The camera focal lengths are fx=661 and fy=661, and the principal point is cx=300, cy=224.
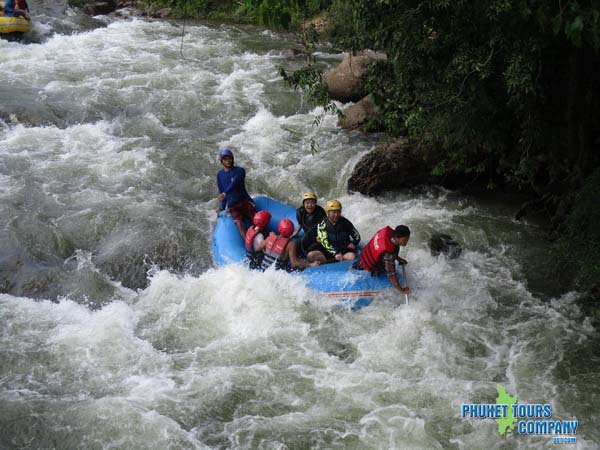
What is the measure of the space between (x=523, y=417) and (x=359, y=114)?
702 centimetres

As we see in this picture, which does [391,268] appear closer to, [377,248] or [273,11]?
[377,248]

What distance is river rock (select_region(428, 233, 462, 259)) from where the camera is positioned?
329 inches

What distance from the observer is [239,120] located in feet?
41.4

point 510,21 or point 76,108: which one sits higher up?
point 510,21

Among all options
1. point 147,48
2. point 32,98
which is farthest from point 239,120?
point 147,48

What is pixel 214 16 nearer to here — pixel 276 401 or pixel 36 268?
pixel 36 268

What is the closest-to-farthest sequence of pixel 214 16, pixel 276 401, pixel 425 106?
pixel 276 401 → pixel 425 106 → pixel 214 16

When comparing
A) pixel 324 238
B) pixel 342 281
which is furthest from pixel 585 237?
pixel 324 238

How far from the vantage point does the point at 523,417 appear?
5727mm

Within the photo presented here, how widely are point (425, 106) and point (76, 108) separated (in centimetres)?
770

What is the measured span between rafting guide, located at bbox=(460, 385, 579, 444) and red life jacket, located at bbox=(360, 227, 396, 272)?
180 centimetres

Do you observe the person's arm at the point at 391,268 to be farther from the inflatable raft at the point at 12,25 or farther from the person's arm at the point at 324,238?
the inflatable raft at the point at 12,25

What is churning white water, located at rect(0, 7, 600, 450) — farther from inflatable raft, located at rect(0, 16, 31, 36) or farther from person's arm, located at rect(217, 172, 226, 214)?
inflatable raft, located at rect(0, 16, 31, 36)

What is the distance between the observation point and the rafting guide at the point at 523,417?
556cm
